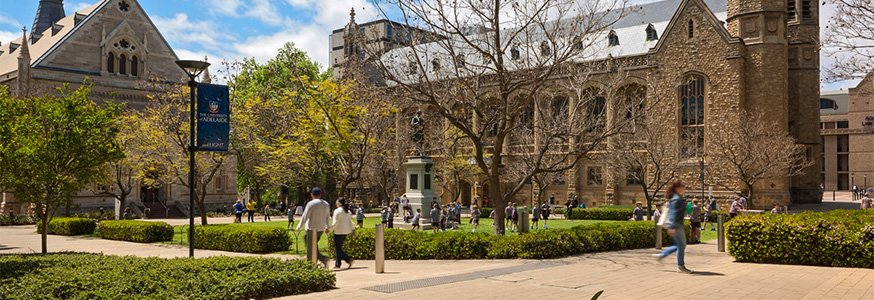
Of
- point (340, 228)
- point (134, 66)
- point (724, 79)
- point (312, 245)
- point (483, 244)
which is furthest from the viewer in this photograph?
point (134, 66)

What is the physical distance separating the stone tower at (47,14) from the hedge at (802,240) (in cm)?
6772

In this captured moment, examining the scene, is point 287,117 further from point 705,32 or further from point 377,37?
point 705,32

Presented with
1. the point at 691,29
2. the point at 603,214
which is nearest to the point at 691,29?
the point at 691,29

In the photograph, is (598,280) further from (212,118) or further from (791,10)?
(791,10)

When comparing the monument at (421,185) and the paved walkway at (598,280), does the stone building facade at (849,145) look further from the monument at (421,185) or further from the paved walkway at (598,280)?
the paved walkway at (598,280)

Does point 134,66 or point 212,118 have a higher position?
point 134,66

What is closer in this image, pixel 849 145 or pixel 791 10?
pixel 791 10

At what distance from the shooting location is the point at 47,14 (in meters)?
66.1

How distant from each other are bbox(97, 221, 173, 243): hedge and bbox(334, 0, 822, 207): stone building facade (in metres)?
27.8

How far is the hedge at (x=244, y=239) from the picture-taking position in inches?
785

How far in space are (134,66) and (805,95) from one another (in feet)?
167

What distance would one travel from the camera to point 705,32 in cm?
4675

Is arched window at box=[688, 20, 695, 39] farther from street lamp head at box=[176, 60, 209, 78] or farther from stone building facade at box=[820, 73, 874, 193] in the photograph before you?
stone building facade at box=[820, 73, 874, 193]

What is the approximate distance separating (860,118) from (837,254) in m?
88.2
